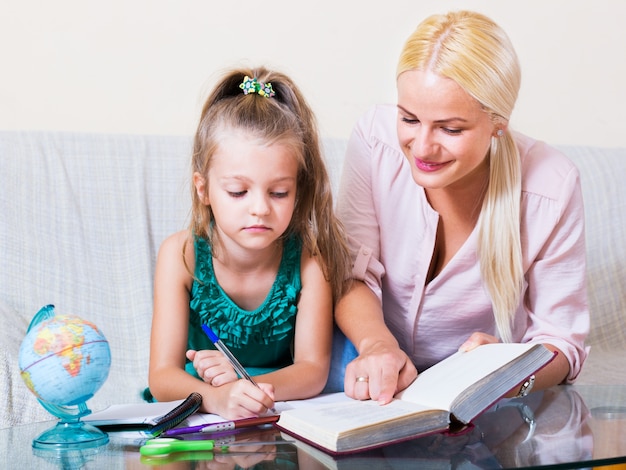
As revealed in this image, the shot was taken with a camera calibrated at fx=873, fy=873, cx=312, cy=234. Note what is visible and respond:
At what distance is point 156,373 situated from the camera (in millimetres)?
1467

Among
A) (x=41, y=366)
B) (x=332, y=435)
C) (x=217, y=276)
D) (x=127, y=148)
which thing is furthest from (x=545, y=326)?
(x=127, y=148)

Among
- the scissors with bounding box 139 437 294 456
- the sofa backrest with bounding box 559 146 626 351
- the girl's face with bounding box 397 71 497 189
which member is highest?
the girl's face with bounding box 397 71 497 189

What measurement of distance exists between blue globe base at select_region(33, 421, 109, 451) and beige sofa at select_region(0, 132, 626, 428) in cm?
64

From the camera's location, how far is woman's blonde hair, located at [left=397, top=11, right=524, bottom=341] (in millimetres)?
1412

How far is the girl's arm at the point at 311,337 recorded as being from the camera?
57.5 inches

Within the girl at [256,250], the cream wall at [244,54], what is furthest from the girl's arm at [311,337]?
the cream wall at [244,54]

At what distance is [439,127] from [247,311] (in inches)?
19.5

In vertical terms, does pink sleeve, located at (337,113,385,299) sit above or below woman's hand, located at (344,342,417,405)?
above

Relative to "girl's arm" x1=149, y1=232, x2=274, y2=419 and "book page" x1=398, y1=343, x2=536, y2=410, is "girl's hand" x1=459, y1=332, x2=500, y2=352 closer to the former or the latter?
"book page" x1=398, y1=343, x2=536, y2=410

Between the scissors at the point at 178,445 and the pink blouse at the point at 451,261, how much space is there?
665 mm

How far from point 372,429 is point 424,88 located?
0.64 m

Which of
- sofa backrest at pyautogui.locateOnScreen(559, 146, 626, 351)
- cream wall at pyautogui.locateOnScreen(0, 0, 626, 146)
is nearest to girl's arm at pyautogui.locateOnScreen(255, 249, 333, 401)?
sofa backrest at pyautogui.locateOnScreen(559, 146, 626, 351)

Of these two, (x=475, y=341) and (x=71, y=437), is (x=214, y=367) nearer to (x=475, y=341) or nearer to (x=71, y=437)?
(x=71, y=437)

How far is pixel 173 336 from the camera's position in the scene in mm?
1514
